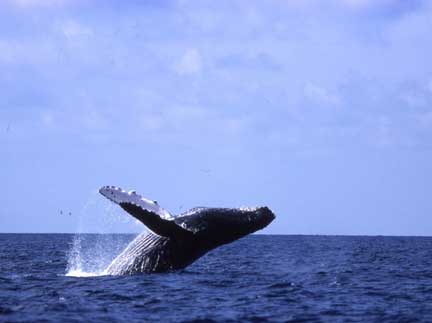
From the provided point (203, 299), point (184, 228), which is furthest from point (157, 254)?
point (203, 299)

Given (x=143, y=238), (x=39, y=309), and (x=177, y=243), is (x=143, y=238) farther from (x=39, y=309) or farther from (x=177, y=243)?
(x=39, y=309)

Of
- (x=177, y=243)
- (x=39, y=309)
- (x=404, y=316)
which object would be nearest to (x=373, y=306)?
(x=404, y=316)

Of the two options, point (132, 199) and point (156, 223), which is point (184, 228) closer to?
point (156, 223)

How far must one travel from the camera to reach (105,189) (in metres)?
12.2

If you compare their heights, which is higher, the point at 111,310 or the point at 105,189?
the point at 105,189

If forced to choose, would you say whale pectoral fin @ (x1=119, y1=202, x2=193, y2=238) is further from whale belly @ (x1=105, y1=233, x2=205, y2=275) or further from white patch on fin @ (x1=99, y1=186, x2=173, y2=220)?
whale belly @ (x1=105, y1=233, x2=205, y2=275)

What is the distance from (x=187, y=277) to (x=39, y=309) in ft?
18.0

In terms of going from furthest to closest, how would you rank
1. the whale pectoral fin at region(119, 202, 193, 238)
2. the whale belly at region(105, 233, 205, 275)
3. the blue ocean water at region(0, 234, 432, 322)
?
1. the whale belly at region(105, 233, 205, 275)
2. the whale pectoral fin at region(119, 202, 193, 238)
3. the blue ocean water at region(0, 234, 432, 322)

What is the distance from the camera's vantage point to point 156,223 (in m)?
12.1

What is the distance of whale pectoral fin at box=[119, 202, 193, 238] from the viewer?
11.7 metres

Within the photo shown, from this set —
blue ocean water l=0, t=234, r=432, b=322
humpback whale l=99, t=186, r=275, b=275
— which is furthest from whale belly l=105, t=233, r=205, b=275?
blue ocean water l=0, t=234, r=432, b=322

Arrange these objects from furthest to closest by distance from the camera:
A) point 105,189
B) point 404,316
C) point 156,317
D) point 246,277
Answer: point 246,277 → point 105,189 → point 404,316 → point 156,317

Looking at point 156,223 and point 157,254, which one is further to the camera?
point 157,254

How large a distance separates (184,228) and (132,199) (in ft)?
3.15
